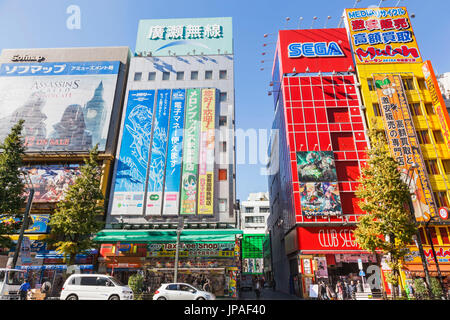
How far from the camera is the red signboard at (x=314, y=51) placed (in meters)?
35.3

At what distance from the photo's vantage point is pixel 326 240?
89.4 ft

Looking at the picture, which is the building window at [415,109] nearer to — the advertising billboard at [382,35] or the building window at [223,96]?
the advertising billboard at [382,35]

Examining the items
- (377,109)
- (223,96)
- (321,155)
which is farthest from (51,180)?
(377,109)

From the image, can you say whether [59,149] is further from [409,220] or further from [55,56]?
[409,220]

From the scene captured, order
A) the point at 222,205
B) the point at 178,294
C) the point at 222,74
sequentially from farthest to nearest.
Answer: the point at 222,74 < the point at 222,205 < the point at 178,294

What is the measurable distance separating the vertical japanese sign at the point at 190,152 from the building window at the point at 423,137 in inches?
1014

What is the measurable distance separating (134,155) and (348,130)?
25.7 metres

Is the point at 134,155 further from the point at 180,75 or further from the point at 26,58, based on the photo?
the point at 26,58

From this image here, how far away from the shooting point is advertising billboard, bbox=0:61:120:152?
3247cm

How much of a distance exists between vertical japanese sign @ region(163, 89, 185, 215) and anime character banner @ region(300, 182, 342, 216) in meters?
13.7

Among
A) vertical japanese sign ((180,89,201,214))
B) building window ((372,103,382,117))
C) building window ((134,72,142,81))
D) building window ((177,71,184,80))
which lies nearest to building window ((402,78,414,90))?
building window ((372,103,382,117))

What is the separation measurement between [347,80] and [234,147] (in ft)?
56.2

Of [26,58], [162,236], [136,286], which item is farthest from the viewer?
[26,58]

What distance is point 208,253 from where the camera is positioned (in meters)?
26.6
